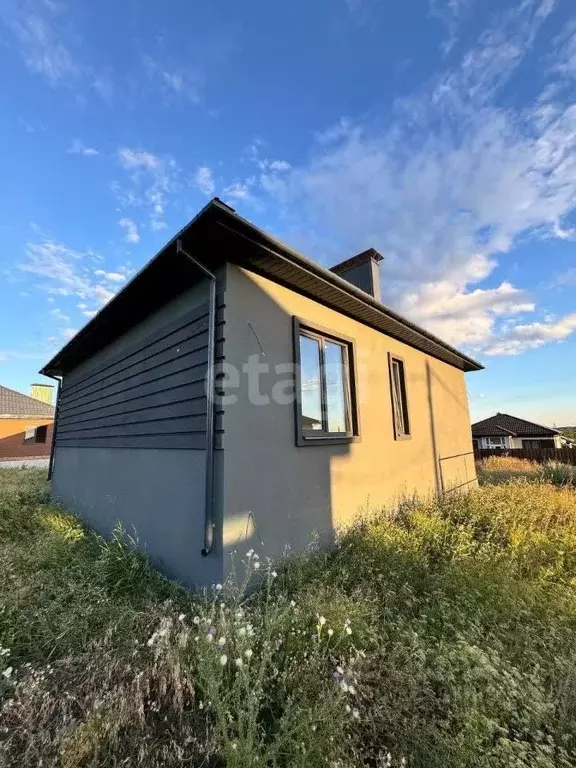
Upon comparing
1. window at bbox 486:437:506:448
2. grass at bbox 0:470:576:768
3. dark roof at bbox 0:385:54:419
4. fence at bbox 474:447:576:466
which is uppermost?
dark roof at bbox 0:385:54:419

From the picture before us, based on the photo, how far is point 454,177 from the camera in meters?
6.64

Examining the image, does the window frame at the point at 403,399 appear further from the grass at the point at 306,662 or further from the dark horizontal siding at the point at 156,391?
the dark horizontal siding at the point at 156,391

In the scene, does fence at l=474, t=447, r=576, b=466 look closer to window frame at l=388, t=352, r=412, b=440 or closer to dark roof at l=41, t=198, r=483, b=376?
window frame at l=388, t=352, r=412, b=440

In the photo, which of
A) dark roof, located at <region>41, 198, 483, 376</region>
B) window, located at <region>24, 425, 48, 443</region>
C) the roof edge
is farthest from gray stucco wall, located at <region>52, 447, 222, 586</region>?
window, located at <region>24, 425, 48, 443</region>

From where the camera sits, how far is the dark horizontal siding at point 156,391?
3582mm

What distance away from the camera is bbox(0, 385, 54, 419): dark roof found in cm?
2236

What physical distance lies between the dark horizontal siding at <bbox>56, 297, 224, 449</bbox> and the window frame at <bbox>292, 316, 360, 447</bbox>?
1039 mm

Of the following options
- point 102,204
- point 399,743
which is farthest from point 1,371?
point 399,743

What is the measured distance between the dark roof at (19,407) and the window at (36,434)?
84 cm

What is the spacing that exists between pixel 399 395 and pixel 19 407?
88.2 ft

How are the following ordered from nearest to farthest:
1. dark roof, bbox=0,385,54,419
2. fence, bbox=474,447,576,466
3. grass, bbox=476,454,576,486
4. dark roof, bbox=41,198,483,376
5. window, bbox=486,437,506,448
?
dark roof, bbox=41,198,483,376
grass, bbox=476,454,576,486
fence, bbox=474,447,576,466
dark roof, bbox=0,385,54,419
window, bbox=486,437,506,448

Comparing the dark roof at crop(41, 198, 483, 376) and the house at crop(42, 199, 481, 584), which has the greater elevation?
the dark roof at crop(41, 198, 483, 376)

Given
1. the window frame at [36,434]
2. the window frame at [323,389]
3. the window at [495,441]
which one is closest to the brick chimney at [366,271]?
the window frame at [323,389]

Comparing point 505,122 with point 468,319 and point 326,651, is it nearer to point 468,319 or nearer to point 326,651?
point 326,651
